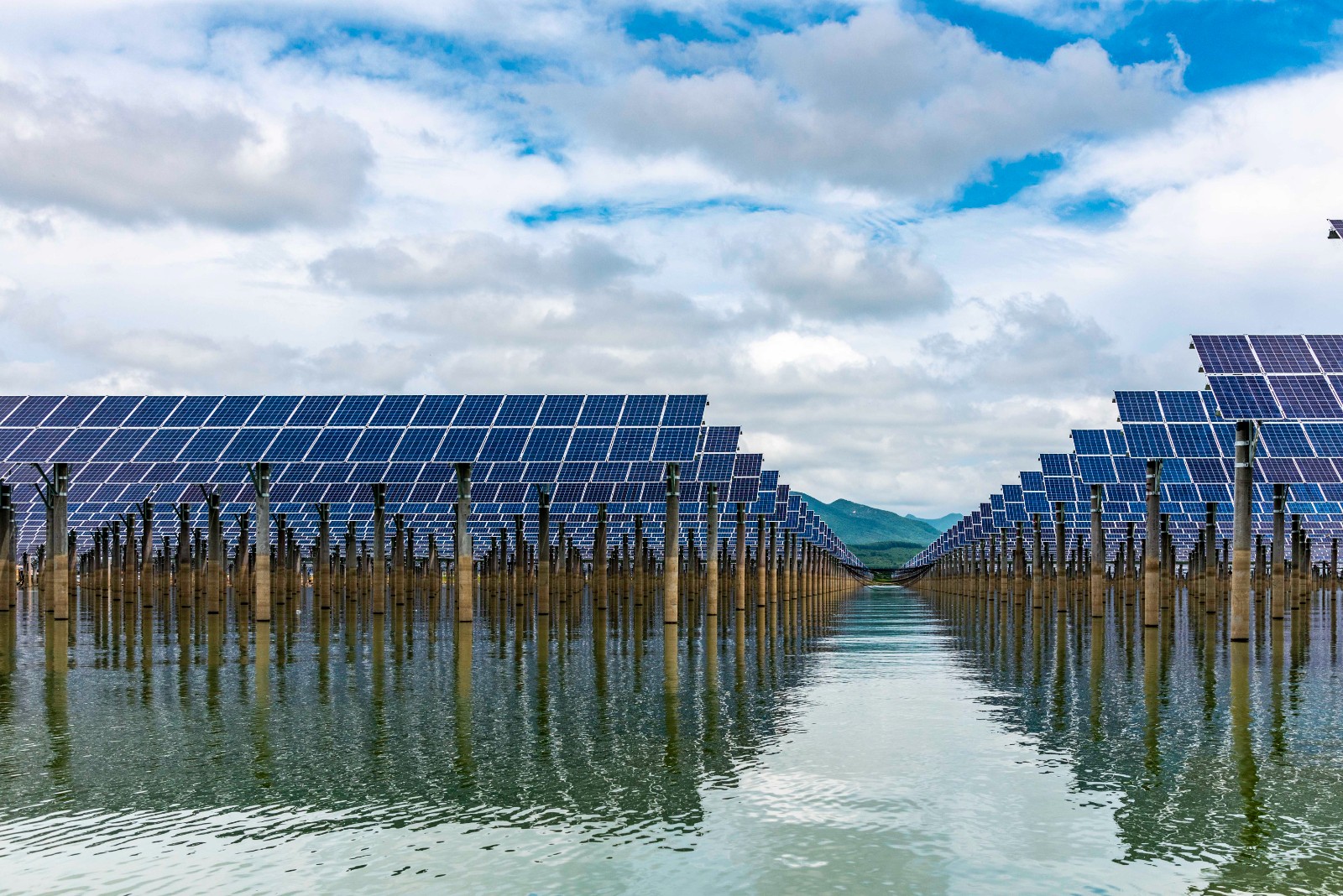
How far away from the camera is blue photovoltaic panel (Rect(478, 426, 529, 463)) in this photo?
47250 mm

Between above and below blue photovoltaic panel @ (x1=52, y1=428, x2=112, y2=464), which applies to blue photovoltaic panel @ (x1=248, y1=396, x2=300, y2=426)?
above

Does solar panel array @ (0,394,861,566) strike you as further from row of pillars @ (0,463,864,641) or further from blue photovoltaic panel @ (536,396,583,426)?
row of pillars @ (0,463,864,641)

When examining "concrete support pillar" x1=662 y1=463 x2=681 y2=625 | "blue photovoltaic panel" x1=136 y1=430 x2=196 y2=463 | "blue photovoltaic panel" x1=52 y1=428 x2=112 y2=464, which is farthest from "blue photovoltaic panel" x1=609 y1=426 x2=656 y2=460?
"blue photovoltaic panel" x1=52 y1=428 x2=112 y2=464

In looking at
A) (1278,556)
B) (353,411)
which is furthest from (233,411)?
(1278,556)

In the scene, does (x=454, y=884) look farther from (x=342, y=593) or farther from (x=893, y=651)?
(x=342, y=593)

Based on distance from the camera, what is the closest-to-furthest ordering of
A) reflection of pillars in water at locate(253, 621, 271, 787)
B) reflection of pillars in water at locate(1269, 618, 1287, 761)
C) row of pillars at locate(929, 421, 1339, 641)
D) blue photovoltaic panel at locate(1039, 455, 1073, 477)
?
reflection of pillars in water at locate(253, 621, 271, 787), reflection of pillars in water at locate(1269, 618, 1287, 761), row of pillars at locate(929, 421, 1339, 641), blue photovoltaic panel at locate(1039, 455, 1073, 477)

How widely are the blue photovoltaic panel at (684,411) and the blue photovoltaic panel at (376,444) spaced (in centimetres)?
1062

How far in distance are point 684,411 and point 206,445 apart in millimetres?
18868

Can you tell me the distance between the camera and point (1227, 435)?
149 feet

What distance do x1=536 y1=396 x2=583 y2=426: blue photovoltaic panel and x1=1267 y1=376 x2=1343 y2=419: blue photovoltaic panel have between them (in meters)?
25.5

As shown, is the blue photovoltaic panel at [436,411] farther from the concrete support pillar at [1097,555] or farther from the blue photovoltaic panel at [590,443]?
the concrete support pillar at [1097,555]

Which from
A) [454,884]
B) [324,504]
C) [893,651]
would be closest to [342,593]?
[324,504]

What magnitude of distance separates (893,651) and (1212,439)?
16.1m

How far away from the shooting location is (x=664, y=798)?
48.1 feet
